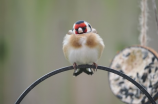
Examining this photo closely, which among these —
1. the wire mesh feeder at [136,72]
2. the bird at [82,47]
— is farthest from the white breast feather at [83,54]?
the wire mesh feeder at [136,72]

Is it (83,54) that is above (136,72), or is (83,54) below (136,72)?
above

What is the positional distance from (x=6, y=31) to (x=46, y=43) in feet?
0.68

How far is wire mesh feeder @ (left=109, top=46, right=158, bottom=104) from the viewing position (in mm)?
1063

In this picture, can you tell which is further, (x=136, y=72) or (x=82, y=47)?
(x=136, y=72)

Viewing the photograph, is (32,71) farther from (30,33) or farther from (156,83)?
(156,83)

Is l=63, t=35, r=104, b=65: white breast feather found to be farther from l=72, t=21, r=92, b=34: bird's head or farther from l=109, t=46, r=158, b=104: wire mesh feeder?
l=109, t=46, r=158, b=104: wire mesh feeder

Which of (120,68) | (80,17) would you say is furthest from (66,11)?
(120,68)

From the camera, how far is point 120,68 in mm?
1172

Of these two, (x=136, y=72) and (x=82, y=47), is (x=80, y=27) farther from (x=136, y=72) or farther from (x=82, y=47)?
(x=136, y=72)

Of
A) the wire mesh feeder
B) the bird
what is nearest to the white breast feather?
the bird

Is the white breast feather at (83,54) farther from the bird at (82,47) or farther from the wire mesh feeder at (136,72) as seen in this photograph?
the wire mesh feeder at (136,72)

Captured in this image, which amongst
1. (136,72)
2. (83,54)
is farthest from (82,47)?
(136,72)

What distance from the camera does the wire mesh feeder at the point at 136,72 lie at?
1063 millimetres

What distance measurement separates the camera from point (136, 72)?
1140 millimetres
